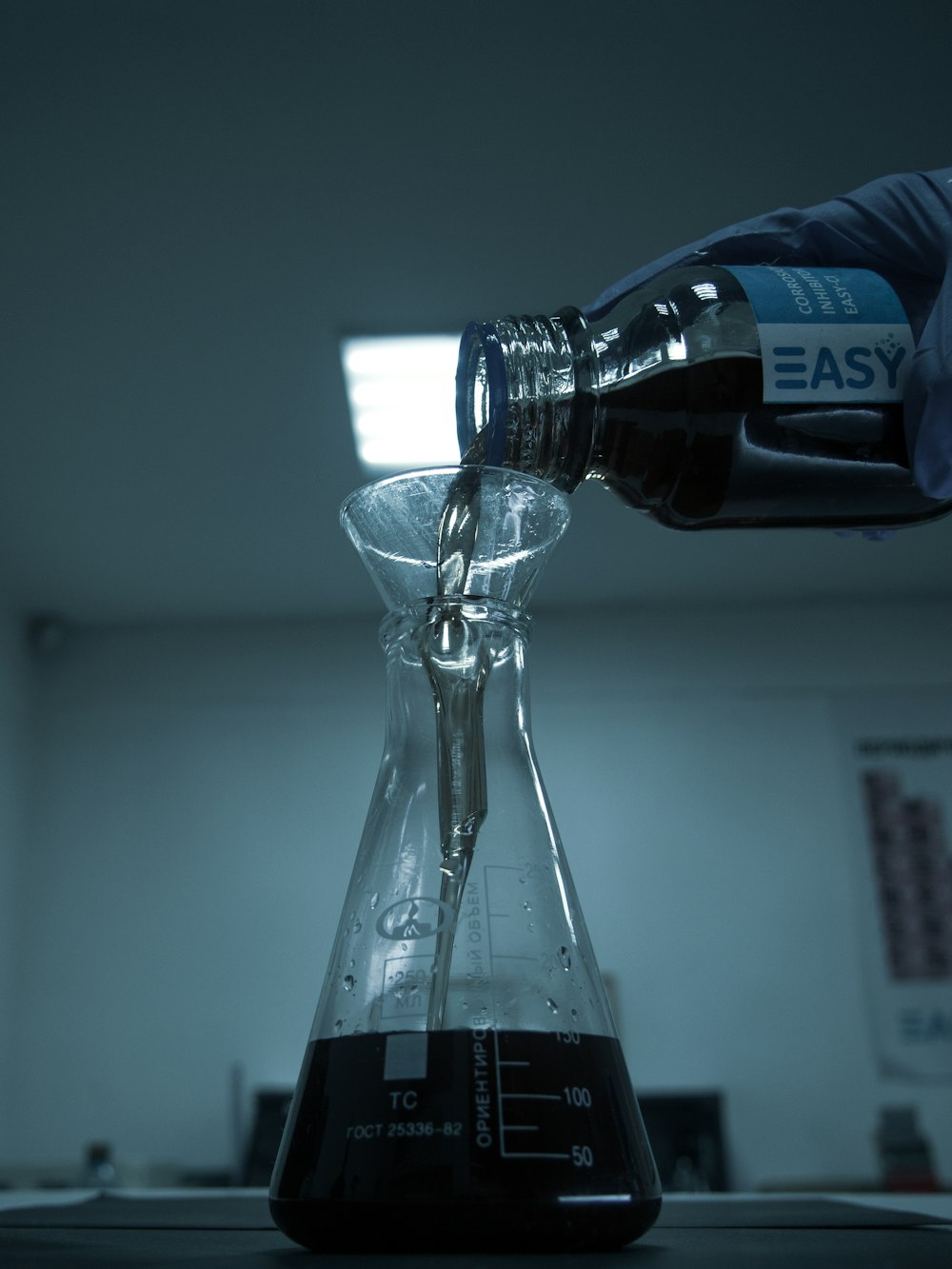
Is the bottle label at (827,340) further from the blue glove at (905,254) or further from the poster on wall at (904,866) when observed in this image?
the poster on wall at (904,866)

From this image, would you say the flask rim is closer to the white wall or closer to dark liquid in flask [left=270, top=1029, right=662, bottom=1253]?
dark liquid in flask [left=270, top=1029, right=662, bottom=1253]

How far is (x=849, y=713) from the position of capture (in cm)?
362

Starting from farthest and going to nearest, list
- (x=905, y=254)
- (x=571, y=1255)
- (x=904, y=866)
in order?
(x=904, y=866)
(x=905, y=254)
(x=571, y=1255)

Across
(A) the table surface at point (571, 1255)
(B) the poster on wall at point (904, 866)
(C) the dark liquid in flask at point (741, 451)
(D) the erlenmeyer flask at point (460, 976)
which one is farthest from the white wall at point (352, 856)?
(D) the erlenmeyer flask at point (460, 976)

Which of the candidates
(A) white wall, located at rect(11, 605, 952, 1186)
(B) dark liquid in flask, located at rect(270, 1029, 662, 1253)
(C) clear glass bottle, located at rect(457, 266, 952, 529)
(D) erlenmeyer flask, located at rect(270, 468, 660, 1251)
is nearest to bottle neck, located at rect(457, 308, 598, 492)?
(C) clear glass bottle, located at rect(457, 266, 952, 529)

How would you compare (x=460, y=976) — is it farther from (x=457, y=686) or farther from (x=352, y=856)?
(x=352, y=856)

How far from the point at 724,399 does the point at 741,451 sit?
1.1 inches

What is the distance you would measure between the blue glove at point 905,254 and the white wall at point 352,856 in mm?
2738

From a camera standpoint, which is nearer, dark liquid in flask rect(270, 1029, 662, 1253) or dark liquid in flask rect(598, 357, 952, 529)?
dark liquid in flask rect(270, 1029, 662, 1253)

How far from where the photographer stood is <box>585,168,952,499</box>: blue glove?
1.82 feet

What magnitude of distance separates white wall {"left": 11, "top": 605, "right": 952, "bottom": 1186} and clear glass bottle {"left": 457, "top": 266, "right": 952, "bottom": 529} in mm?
2827

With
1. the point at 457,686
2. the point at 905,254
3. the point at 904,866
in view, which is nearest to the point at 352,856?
the point at 904,866

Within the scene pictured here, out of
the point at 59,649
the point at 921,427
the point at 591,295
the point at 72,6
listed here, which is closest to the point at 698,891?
the point at 591,295

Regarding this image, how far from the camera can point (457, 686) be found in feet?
1.46
